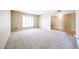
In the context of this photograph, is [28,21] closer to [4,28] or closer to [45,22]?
[45,22]

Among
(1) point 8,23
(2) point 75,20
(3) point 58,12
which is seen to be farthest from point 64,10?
(1) point 8,23

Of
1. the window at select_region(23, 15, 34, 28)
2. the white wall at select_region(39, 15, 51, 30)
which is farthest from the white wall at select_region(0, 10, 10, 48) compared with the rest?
the white wall at select_region(39, 15, 51, 30)

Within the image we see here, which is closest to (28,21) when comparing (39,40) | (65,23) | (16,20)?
(16,20)

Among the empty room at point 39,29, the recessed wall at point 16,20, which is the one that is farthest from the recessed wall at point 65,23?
the recessed wall at point 16,20

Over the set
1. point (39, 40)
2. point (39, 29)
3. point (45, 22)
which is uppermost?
point (45, 22)

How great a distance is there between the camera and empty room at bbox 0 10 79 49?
4.43 ft

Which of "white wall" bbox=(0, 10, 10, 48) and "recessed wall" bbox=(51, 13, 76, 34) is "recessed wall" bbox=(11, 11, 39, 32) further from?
"recessed wall" bbox=(51, 13, 76, 34)

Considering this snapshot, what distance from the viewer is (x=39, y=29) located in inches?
58.9

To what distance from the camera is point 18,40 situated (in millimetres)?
1384

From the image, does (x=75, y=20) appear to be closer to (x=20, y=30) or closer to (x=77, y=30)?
(x=77, y=30)

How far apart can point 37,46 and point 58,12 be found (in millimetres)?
626

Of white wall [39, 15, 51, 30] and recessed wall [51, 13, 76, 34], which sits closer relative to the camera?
recessed wall [51, 13, 76, 34]

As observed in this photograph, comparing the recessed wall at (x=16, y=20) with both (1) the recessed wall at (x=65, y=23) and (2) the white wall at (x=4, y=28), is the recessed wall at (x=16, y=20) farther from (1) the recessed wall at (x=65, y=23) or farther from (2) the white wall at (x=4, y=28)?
(1) the recessed wall at (x=65, y=23)

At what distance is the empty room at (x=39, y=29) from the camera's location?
135 cm
